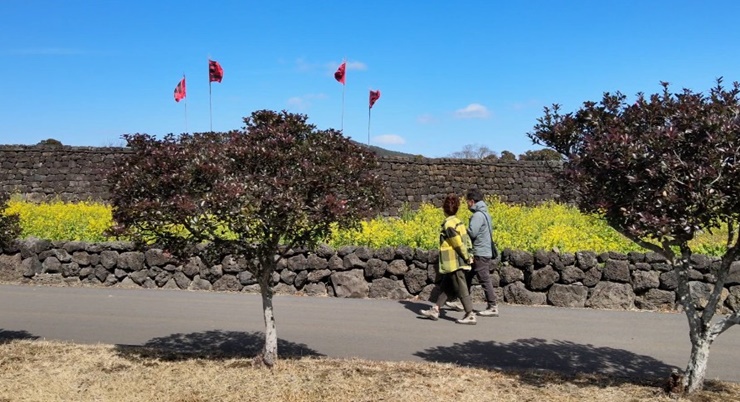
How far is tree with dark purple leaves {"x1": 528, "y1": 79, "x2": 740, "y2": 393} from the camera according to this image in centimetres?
441

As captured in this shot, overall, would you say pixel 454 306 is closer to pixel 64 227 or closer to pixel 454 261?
pixel 454 261

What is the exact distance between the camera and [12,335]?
Answer: 714 cm

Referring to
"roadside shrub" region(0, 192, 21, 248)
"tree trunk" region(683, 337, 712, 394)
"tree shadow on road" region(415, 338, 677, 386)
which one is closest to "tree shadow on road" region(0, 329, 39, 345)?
"roadside shrub" region(0, 192, 21, 248)

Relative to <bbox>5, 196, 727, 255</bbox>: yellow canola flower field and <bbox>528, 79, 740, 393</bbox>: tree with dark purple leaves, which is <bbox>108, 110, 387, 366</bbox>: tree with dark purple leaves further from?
<bbox>5, 196, 727, 255</bbox>: yellow canola flower field

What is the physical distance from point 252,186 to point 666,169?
307 centimetres

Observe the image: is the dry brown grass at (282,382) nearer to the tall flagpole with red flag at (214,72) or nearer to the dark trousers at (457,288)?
the dark trousers at (457,288)

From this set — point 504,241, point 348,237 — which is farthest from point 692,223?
point 348,237

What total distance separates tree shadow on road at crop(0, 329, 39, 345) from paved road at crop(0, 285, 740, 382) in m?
0.01

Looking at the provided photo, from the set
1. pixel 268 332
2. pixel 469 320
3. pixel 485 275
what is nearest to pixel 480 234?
pixel 485 275

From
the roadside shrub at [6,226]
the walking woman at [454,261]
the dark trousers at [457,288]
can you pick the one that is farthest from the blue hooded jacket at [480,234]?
the roadside shrub at [6,226]

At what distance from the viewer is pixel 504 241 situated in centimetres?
1030

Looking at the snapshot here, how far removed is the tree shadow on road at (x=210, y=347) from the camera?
6.27 meters

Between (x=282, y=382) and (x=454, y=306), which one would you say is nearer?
(x=282, y=382)

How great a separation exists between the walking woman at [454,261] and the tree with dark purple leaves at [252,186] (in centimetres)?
257
